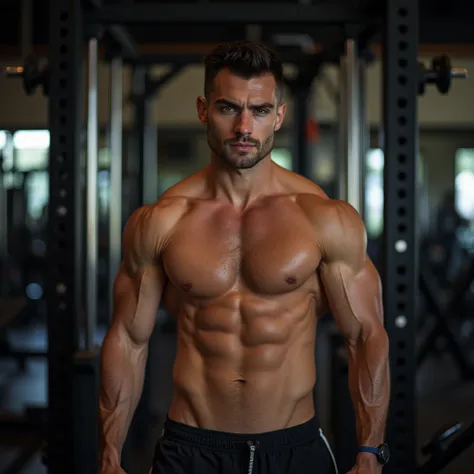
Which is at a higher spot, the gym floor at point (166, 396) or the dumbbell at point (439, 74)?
the dumbbell at point (439, 74)

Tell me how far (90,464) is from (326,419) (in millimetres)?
1917

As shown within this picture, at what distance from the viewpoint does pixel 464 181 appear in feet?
25.0

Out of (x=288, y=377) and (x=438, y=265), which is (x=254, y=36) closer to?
(x=288, y=377)

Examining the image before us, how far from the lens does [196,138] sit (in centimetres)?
735

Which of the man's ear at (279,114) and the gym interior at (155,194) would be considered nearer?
the man's ear at (279,114)

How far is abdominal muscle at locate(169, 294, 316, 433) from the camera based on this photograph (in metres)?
1.32

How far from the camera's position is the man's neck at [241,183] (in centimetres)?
137

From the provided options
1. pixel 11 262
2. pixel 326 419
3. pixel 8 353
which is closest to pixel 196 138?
pixel 11 262

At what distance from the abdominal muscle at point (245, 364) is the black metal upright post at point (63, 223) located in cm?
51

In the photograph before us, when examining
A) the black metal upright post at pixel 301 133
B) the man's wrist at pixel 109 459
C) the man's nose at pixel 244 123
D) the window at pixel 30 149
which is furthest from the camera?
the window at pixel 30 149

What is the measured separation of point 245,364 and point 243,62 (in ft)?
1.95

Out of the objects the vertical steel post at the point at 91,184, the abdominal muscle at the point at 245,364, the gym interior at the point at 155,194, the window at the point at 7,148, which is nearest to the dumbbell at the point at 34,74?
the gym interior at the point at 155,194

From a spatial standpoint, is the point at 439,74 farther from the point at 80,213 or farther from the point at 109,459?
the point at 109,459

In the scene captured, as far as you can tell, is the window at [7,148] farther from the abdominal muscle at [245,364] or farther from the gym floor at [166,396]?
the abdominal muscle at [245,364]
